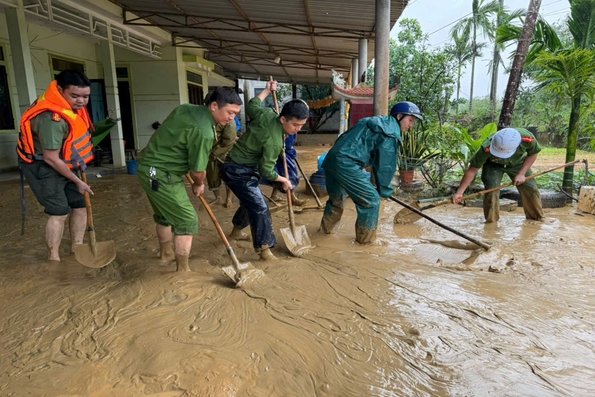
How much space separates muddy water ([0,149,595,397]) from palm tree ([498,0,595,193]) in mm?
3200

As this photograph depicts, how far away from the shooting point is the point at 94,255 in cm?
318

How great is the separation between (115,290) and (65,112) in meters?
1.45

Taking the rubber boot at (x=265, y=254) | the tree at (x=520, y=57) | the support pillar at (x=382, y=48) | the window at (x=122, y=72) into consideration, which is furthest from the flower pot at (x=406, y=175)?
the window at (x=122, y=72)

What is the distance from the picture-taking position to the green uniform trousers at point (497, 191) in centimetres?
471

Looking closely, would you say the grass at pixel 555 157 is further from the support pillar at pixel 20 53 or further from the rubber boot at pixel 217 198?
the support pillar at pixel 20 53

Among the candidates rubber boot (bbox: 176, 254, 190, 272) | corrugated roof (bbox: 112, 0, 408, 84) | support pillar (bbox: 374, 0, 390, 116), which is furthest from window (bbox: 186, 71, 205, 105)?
rubber boot (bbox: 176, 254, 190, 272)

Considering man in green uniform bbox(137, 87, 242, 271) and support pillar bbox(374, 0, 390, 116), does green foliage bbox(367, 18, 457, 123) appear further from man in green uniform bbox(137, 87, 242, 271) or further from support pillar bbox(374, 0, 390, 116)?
man in green uniform bbox(137, 87, 242, 271)

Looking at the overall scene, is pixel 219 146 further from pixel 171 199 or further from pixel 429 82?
pixel 429 82

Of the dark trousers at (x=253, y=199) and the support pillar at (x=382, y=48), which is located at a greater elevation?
the support pillar at (x=382, y=48)

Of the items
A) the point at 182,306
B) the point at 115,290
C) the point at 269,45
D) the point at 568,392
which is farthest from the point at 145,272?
the point at 269,45

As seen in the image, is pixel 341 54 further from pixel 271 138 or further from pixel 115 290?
pixel 115 290

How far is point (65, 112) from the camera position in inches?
120

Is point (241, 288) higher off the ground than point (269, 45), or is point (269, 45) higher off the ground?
point (269, 45)

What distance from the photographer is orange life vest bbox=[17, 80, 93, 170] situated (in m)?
2.98
